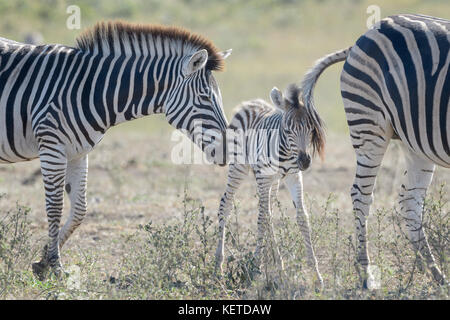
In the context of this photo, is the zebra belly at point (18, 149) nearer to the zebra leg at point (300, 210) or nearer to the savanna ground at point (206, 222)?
the savanna ground at point (206, 222)

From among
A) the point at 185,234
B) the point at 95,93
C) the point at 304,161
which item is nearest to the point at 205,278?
the point at 185,234

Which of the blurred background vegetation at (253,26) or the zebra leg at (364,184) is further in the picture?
the blurred background vegetation at (253,26)

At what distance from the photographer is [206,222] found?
249 inches

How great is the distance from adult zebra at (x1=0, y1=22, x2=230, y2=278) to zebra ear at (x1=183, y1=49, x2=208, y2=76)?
0.01m

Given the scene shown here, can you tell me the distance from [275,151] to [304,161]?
698mm

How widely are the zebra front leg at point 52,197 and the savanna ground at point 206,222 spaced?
6.7 inches

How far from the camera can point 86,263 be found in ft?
22.0

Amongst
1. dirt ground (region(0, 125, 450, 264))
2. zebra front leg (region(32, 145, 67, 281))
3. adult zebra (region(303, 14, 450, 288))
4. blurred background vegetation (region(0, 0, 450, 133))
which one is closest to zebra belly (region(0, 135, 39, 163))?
zebra front leg (region(32, 145, 67, 281))

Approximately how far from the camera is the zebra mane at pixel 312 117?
729 centimetres

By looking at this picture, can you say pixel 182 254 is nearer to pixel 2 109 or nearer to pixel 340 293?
pixel 340 293

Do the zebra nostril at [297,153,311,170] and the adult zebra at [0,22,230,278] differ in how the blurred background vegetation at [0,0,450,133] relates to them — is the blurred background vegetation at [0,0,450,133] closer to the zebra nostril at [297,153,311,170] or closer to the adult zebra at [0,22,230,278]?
the adult zebra at [0,22,230,278]

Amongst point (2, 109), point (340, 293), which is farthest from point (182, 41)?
point (340, 293)

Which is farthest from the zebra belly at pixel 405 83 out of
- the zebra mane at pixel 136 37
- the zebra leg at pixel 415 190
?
the zebra mane at pixel 136 37

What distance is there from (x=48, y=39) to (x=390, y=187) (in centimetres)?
2159
